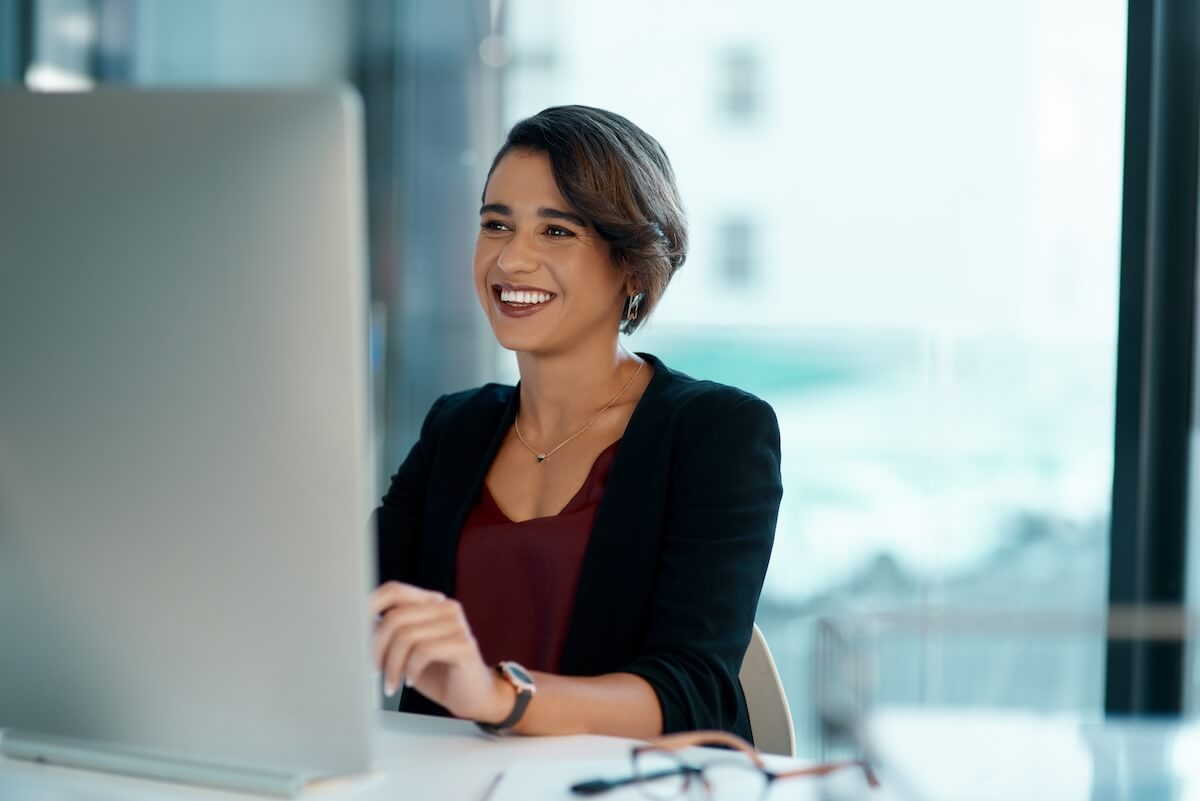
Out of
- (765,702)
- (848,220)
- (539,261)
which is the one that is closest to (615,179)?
(539,261)

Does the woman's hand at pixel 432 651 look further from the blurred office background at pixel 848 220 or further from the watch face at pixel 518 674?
the blurred office background at pixel 848 220

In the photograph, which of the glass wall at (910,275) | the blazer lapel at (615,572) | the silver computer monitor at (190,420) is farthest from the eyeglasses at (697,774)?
the glass wall at (910,275)

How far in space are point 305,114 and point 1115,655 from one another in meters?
2.34

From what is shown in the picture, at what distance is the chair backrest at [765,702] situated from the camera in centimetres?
140

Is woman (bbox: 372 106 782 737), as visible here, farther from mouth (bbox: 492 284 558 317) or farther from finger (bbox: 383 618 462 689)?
finger (bbox: 383 618 462 689)

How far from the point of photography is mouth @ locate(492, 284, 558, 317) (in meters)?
1.54

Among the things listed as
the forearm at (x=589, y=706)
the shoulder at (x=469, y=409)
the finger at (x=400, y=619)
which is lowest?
the forearm at (x=589, y=706)

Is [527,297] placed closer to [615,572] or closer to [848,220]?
[615,572]

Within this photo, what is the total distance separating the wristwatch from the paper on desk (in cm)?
7

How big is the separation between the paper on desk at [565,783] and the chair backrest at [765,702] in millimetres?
480

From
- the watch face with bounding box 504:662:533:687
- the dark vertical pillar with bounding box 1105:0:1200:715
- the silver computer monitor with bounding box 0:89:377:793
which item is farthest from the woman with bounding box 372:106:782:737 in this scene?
the dark vertical pillar with bounding box 1105:0:1200:715

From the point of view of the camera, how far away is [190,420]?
2.42 feet

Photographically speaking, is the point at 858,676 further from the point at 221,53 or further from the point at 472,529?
the point at 221,53

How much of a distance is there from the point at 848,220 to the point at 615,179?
2.16m
